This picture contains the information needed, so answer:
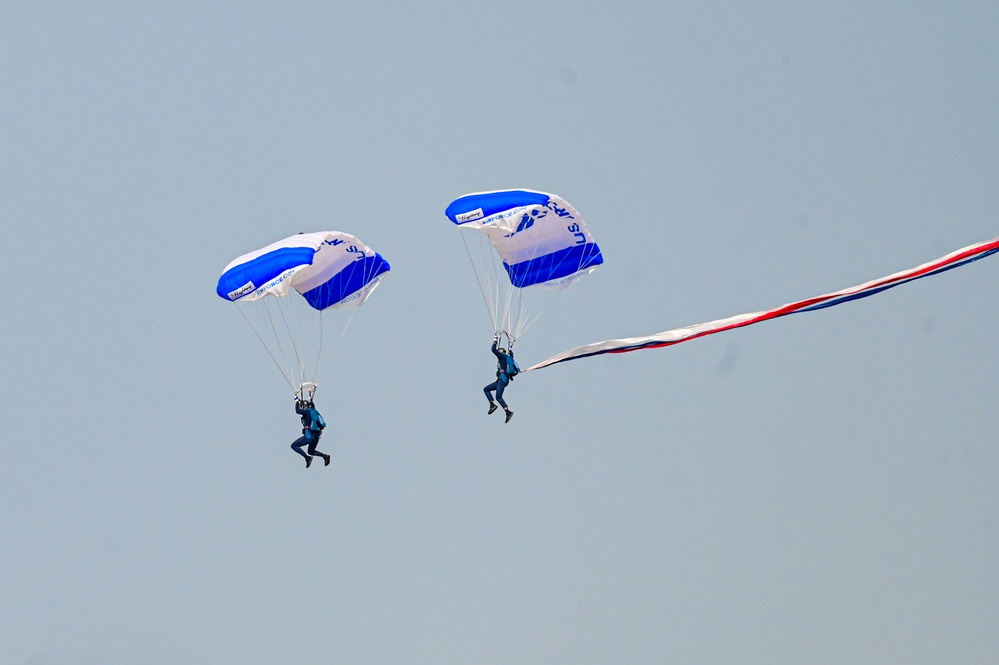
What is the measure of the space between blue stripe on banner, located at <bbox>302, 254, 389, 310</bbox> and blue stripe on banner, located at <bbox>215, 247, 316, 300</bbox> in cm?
248

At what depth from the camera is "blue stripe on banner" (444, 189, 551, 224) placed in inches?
971

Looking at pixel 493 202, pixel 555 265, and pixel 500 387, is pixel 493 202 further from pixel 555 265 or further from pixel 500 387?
pixel 500 387

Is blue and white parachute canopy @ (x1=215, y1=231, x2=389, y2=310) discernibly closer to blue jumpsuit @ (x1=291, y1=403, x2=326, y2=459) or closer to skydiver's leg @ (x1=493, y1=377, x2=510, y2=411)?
blue jumpsuit @ (x1=291, y1=403, x2=326, y2=459)

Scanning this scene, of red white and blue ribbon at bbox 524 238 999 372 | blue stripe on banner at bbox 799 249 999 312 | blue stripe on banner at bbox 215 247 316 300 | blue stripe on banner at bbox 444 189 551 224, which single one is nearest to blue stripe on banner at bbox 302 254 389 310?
blue stripe on banner at bbox 215 247 316 300

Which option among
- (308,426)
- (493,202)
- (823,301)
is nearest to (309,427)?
(308,426)

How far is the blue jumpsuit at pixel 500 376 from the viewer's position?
2578 centimetres

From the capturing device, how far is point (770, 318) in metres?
17.9

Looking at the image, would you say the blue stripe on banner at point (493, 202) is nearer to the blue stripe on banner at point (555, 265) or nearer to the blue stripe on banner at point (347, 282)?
the blue stripe on banner at point (555, 265)

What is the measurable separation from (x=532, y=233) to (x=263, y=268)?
4.63m

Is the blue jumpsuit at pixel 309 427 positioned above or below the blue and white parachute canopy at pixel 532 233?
below

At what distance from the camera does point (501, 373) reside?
84.7 ft

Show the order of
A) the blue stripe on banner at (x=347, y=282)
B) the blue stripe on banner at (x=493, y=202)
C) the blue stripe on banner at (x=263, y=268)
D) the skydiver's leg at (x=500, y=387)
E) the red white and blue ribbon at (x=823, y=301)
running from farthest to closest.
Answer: the blue stripe on banner at (x=347, y=282) → the skydiver's leg at (x=500, y=387) → the blue stripe on banner at (x=493, y=202) → the blue stripe on banner at (x=263, y=268) → the red white and blue ribbon at (x=823, y=301)

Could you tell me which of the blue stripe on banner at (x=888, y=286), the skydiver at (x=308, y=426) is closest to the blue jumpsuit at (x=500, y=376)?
the skydiver at (x=308, y=426)

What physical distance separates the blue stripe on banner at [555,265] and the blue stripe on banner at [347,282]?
236 centimetres
